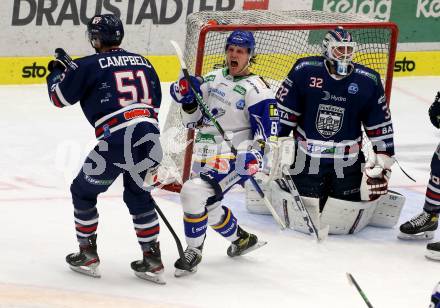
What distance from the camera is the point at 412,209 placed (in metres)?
7.20

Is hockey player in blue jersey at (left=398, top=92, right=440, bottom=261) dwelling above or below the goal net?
below

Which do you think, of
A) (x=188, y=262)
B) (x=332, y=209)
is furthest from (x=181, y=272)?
(x=332, y=209)

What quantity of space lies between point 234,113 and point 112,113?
782 mm

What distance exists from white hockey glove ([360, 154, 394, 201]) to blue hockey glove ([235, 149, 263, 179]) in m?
0.91

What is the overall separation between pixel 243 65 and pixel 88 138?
2.51 meters

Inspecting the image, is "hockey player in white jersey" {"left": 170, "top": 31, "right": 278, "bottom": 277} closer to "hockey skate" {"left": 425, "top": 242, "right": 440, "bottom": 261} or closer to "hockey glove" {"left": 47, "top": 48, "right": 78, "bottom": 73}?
"hockey glove" {"left": 47, "top": 48, "right": 78, "bottom": 73}

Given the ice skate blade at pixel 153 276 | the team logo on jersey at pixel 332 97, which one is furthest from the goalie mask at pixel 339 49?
the ice skate blade at pixel 153 276

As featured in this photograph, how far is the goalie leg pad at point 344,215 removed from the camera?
6.54m

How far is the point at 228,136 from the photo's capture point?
5.97m

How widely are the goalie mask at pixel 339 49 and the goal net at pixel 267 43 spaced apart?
0.67m

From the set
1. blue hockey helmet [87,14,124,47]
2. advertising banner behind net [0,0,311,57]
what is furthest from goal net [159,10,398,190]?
advertising banner behind net [0,0,311,57]

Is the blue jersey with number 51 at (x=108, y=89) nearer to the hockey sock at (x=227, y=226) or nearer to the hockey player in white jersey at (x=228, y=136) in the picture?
the hockey player in white jersey at (x=228, y=136)

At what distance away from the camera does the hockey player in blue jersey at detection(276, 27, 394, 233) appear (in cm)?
651

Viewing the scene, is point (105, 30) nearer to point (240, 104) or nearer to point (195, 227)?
point (240, 104)
